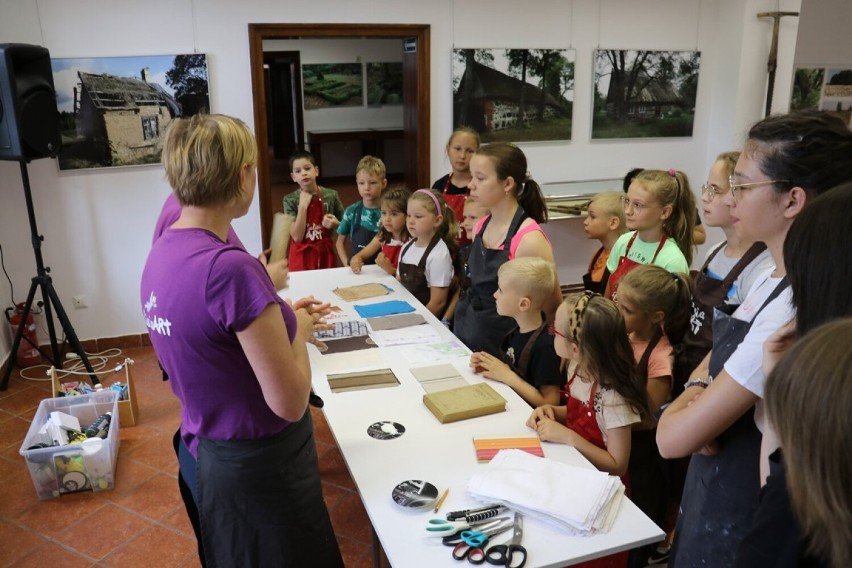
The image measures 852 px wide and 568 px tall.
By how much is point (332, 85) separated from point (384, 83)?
0.86 meters

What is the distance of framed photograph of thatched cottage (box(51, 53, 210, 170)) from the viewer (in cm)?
419

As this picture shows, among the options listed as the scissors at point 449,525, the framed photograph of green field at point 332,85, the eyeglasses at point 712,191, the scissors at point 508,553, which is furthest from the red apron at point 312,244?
the framed photograph of green field at point 332,85

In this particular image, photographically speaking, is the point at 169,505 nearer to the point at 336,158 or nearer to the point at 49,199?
the point at 49,199

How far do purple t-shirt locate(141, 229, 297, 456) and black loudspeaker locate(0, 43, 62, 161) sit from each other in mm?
2797

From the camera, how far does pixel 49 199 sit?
433 cm

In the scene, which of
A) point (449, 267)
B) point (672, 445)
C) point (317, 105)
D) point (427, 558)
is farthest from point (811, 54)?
point (317, 105)

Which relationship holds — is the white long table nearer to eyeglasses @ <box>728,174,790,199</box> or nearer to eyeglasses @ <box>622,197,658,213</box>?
eyeglasses @ <box>728,174,790,199</box>

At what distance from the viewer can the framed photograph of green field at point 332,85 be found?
34.0 ft

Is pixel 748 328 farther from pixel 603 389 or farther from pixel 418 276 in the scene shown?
pixel 418 276

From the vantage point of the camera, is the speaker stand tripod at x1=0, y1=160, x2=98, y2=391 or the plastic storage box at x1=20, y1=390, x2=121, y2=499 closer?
the plastic storage box at x1=20, y1=390, x2=121, y2=499

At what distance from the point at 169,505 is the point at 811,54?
577 centimetres

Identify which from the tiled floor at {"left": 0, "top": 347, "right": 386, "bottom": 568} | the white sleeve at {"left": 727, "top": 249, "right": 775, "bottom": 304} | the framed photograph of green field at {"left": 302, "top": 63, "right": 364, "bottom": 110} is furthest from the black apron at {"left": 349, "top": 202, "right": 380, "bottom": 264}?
the framed photograph of green field at {"left": 302, "top": 63, "right": 364, "bottom": 110}

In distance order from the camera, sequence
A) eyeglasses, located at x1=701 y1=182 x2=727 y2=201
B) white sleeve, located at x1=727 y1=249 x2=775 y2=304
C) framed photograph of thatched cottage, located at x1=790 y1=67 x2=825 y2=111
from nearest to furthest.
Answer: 1. white sleeve, located at x1=727 y1=249 x2=775 y2=304
2. eyeglasses, located at x1=701 y1=182 x2=727 y2=201
3. framed photograph of thatched cottage, located at x1=790 y1=67 x2=825 y2=111

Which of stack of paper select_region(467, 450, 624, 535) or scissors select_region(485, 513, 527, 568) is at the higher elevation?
stack of paper select_region(467, 450, 624, 535)
